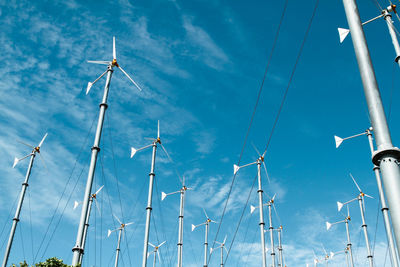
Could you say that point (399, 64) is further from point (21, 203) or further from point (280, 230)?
point (280, 230)

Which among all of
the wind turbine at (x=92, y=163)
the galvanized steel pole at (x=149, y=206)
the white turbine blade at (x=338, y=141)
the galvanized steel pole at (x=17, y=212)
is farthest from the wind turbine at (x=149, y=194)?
the white turbine blade at (x=338, y=141)

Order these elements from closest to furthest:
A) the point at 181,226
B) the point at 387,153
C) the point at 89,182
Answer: the point at 387,153 → the point at 89,182 → the point at 181,226

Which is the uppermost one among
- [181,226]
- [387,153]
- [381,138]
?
[181,226]

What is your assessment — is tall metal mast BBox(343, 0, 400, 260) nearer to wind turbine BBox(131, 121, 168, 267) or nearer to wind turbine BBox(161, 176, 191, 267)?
wind turbine BBox(131, 121, 168, 267)

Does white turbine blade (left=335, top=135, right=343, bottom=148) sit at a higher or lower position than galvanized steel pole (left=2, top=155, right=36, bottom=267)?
higher

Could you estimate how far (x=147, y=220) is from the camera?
28.6m

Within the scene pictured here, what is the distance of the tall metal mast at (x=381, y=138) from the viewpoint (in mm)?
6191

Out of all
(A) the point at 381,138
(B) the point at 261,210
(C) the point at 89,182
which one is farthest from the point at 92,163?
(B) the point at 261,210

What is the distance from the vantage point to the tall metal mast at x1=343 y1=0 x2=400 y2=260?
20.3 ft

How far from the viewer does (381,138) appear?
261 inches

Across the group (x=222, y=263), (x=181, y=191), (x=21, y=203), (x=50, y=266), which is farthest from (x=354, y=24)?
(x=222, y=263)

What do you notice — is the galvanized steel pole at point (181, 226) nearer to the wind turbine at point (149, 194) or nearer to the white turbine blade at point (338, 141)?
the wind turbine at point (149, 194)

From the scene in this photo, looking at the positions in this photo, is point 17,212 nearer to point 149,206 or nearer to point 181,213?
point 149,206

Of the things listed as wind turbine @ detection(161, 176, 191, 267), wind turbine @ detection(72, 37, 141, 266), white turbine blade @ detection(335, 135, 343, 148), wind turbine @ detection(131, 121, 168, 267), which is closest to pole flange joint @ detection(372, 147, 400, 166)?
wind turbine @ detection(72, 37, 141, 266)
